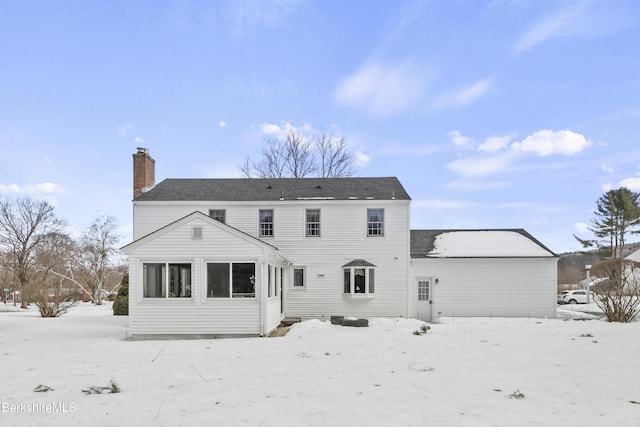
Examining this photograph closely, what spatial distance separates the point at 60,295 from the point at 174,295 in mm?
14134

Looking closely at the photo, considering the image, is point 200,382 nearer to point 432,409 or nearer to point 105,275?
point 432,409

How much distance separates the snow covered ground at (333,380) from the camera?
6.36 m

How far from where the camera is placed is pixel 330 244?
20719 mm

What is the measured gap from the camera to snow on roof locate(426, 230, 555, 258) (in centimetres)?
2217

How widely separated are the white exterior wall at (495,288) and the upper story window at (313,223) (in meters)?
6.22

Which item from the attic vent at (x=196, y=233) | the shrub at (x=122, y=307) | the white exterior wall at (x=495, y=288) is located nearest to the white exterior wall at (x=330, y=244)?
the white exterior wall at (x=495, y=288)

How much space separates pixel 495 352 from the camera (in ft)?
37.8

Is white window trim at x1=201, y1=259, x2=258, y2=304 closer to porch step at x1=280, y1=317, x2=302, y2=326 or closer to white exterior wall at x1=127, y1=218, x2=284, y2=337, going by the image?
white exterior wall at x1=127, y1=218, x2=284, y2=337

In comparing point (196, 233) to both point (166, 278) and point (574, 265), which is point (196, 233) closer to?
point (166, 278)

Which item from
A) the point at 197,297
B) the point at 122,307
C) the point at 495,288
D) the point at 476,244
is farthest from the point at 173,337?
the point at 476,244

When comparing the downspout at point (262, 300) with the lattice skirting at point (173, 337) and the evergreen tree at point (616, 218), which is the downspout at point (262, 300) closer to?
the lattice skirting at point (173, 337)

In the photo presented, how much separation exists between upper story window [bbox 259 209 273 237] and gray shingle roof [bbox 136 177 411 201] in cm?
62

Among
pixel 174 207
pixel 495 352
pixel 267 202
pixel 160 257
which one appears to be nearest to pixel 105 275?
pixel 174 207

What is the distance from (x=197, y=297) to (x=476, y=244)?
49.1ft
